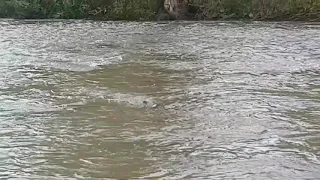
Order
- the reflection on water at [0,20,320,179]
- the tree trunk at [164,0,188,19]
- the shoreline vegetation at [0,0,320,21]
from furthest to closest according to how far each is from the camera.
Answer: the tree trunk at [164,0,188,19]
the shoreline vegetation at [0,0,320,21]
the reflection on water at [0,20,320,179]

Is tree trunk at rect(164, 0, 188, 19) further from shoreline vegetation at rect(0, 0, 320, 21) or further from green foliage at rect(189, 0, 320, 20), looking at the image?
green foliage at rect(189, 0, 320, 20)

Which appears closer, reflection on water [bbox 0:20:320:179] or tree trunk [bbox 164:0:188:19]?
reflection on water [bbox 0:20:320:179]

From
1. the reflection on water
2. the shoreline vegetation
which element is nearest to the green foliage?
the shoreline vegetation

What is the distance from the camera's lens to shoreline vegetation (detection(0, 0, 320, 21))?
63.5 feet

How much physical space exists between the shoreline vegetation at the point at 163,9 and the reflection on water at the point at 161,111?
7888 millimetres

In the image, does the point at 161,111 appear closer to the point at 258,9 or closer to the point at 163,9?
the point at 258,9

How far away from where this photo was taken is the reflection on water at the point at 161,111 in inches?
169

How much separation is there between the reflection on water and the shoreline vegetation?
7.89 m

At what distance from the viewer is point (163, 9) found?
21031mm

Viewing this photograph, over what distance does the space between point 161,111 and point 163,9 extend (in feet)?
50.3

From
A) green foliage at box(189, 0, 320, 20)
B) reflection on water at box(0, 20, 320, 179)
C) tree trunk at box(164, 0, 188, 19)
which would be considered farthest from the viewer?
tree trunk at box(164, 0, 188, 19)

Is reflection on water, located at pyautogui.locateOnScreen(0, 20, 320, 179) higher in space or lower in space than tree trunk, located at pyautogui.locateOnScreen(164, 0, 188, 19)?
lower

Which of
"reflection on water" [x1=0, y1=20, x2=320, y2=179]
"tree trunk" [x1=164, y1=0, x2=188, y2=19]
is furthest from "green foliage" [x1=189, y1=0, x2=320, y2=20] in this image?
"reflection on water" [x1=0, y1=20, x2=320, y2=179]

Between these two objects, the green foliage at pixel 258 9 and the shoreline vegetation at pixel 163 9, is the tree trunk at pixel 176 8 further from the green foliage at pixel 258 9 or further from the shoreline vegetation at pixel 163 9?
the green foliage at pixel 258 9
